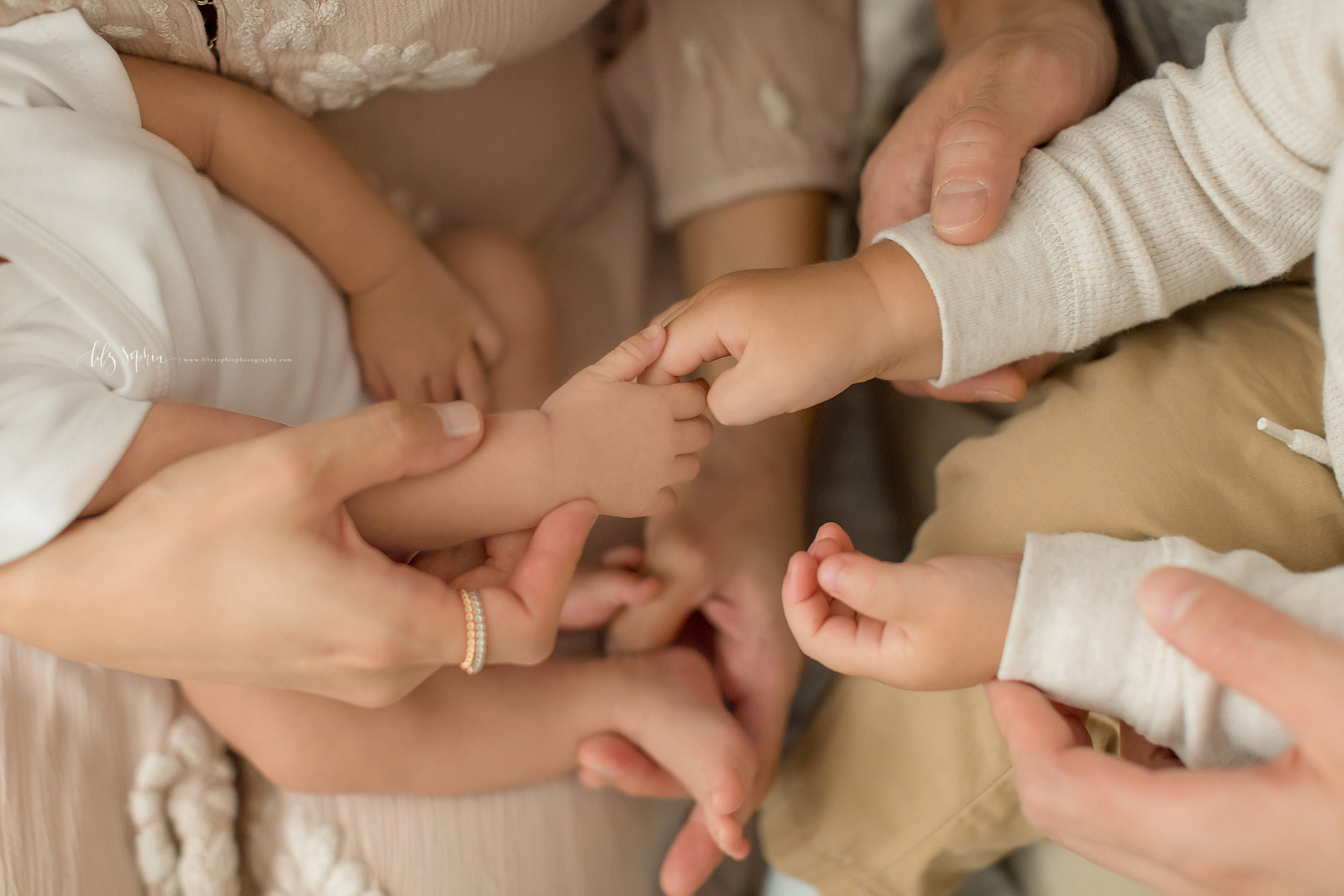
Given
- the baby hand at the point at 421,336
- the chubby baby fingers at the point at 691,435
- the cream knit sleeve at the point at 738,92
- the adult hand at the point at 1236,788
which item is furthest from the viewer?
the cream knit sleeve at the point at 738,92

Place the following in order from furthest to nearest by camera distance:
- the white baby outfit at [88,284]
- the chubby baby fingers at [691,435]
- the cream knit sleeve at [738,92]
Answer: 1. the cream knit sleeve at [738,92]
2. the chubby baby fingers at [691,435]
3. the white baby outfit at [88,284]

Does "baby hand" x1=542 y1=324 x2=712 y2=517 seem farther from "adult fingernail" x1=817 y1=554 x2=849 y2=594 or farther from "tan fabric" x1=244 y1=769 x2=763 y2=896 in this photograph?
"tan fabric" x1=244 y1=769 x2=763 y2=896

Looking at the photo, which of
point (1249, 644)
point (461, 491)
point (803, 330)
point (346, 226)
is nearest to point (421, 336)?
point (346, 226)

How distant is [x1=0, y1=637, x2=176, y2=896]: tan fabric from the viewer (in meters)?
0.50

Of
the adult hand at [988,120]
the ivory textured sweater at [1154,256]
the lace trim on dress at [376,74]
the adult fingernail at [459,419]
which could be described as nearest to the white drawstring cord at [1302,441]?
the ivory textured sweater at [1154,256]

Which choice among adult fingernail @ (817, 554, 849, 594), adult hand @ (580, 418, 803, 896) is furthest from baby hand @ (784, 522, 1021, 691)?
adult hand @ (580, 418, 803, 896)

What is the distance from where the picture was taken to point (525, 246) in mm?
739

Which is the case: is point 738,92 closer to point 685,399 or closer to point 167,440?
point 685,399

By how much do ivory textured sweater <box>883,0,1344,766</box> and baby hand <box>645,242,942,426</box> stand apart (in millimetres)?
18

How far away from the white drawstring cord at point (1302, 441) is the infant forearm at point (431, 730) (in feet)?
1.50

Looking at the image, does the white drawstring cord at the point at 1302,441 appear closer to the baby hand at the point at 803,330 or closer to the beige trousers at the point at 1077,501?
the beige trousers at the point at 1077,501

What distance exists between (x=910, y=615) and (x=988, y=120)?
30cm

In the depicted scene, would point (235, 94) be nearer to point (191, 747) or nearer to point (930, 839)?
point (191, 747)

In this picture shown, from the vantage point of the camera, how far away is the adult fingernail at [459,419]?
19.5 inches
